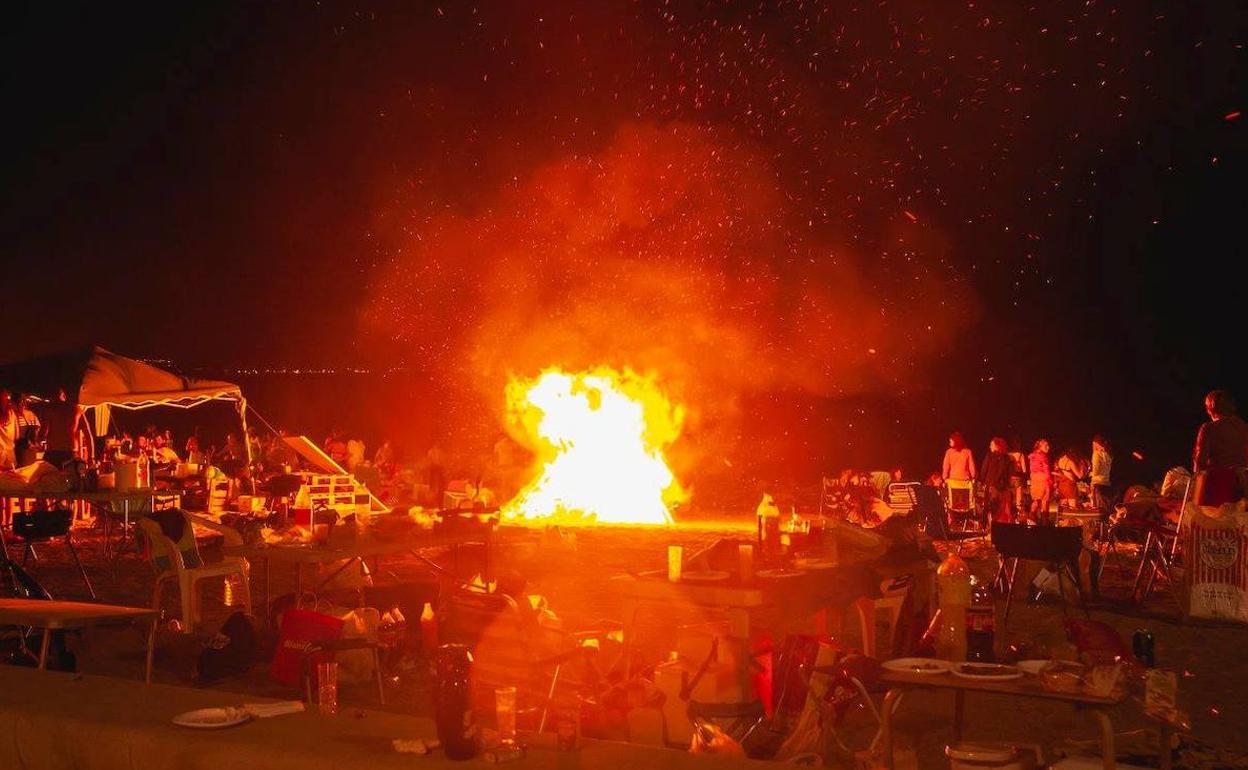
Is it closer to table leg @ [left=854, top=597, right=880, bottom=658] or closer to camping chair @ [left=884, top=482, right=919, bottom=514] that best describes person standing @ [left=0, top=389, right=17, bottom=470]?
table leg @ [left=854, top=597, right=880, bottom=658]

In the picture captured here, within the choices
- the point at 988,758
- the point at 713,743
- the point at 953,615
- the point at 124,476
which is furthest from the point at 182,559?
the point at 988,758

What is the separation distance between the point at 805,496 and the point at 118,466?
15.1 meters

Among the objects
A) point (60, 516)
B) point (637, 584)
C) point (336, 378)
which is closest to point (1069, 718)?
point (637, 584)

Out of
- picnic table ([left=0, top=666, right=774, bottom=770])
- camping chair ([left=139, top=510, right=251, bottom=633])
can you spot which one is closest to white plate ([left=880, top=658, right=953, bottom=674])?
picnic table ([left=0, top=666, right=774, bottom=770])

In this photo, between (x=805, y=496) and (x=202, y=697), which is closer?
(x=202, y=697)

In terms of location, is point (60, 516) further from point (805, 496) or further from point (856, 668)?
point (805, 496)

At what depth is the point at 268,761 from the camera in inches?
108

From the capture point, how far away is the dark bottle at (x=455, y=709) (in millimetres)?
2699

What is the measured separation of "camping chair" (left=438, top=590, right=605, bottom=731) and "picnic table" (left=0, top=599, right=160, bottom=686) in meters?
1.67

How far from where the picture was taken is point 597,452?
18.6 metres

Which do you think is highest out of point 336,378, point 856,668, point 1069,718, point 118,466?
point 336,378

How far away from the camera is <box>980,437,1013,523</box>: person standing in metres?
15.3

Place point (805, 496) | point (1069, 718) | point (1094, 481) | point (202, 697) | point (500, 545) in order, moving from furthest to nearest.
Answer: point (805, 496)
point (1094, 481)
point (500, 545)
point (1069, 718)
point (202, 697)

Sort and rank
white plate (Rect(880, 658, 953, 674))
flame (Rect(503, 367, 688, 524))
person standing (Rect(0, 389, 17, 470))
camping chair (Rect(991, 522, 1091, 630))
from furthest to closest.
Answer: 1. flame (Rect(503, 367, 688, 524))
2. person standing (Rect(0, 389, 17, 470))
3. camping chair (Rect(991, 522, 1091, 630))
4. white plate (Rect(880, 658, 953, 674))
